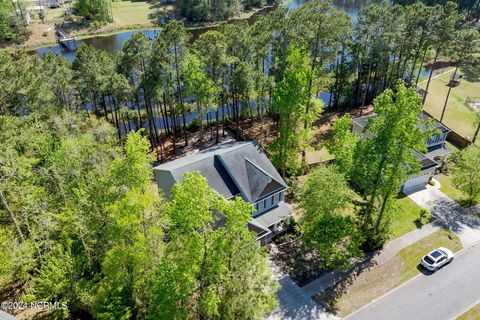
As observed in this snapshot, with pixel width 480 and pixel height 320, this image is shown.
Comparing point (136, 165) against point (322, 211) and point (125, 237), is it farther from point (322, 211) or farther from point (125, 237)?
point (322, 211)

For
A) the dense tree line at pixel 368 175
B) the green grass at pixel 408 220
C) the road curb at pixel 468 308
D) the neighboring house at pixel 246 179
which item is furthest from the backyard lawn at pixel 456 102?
the neighboring house at pixel 246 179

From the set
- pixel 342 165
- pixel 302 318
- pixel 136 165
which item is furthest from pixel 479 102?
pixel 136 165

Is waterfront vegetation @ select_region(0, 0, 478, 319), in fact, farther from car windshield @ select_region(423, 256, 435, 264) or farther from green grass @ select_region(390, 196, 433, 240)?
car windshield @ select_region(423, 256, 435, 264)

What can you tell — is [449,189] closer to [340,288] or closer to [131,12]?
[340,288]

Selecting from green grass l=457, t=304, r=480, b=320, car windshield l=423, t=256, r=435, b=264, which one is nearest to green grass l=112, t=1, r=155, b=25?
car windshield l=423, t=256, r=435, b=264

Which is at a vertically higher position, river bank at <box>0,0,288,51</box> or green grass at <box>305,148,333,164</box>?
river bank at <box>0,0,288,51</box>

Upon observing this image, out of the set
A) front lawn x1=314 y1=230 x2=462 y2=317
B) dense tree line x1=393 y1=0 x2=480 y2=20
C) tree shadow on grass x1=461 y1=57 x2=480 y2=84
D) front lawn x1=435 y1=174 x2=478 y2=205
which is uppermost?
dense tree line x1=393 y1=0 x2=480 y2=20

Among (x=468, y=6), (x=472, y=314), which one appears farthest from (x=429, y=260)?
(x=468, y=6)
